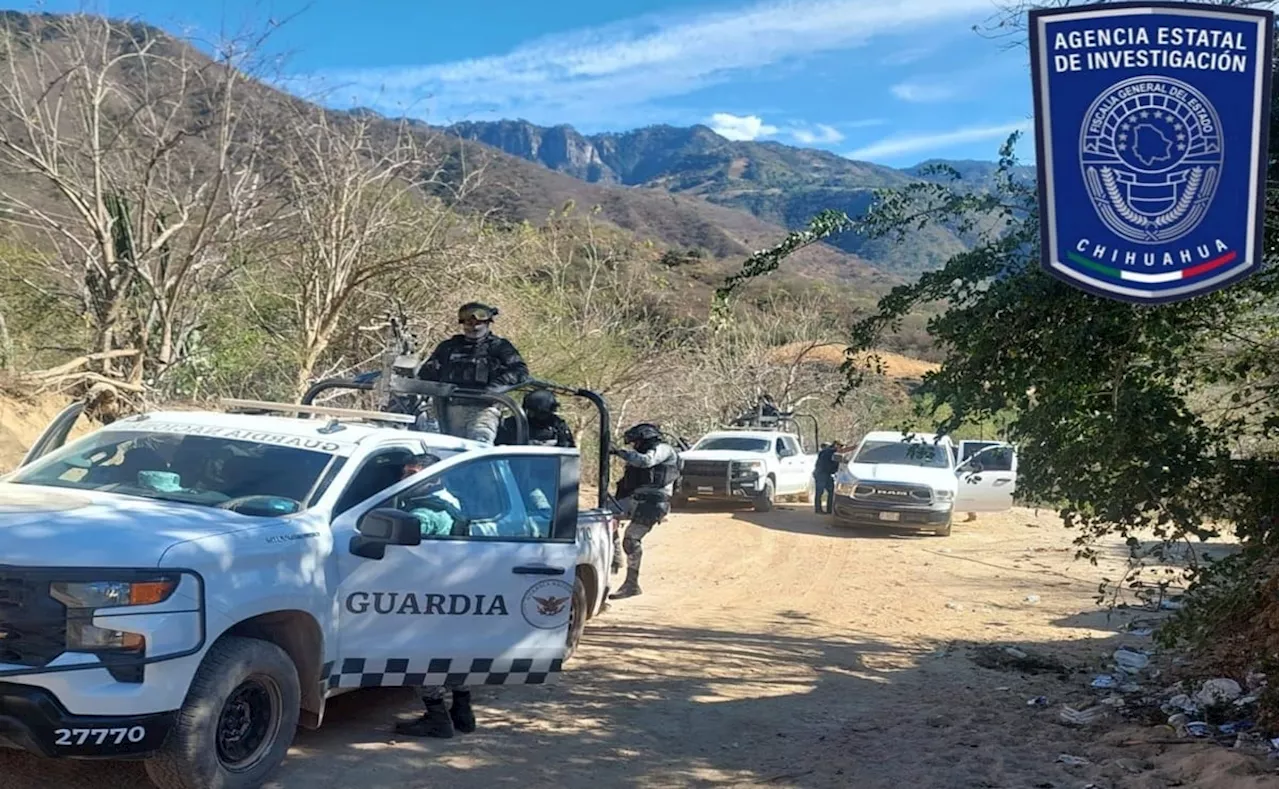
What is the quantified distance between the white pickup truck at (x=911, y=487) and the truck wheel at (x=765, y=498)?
6.17ft

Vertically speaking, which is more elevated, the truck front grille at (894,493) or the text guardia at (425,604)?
the truck front grille at (894,493)

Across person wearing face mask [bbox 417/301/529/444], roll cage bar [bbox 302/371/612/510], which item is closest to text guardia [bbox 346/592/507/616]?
roll cage bar [bbox 302/371/612/510]

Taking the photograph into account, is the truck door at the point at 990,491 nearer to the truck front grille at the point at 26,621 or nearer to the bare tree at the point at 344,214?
the bare tree at the point at 344,214

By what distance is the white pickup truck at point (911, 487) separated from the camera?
18078 millimetres

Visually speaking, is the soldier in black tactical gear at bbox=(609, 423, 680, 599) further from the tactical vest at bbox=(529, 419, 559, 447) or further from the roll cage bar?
the roll cage bar

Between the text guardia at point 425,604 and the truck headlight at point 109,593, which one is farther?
the text guardia at point 425,604

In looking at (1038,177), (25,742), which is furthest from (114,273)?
(1038,177)

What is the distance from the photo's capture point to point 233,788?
454cm

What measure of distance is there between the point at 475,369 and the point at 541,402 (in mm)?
1237

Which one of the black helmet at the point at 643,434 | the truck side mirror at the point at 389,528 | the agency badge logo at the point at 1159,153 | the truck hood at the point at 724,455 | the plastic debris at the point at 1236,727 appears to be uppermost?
the agency badge logo at the point at 1159,153

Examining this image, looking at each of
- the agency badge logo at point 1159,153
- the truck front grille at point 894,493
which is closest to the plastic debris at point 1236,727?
the agency badge logo at point 1159,153

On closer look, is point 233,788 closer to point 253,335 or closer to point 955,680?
point 955,680

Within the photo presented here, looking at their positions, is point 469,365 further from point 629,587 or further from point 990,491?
point 990,491

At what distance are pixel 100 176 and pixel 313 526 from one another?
27.8 feet
